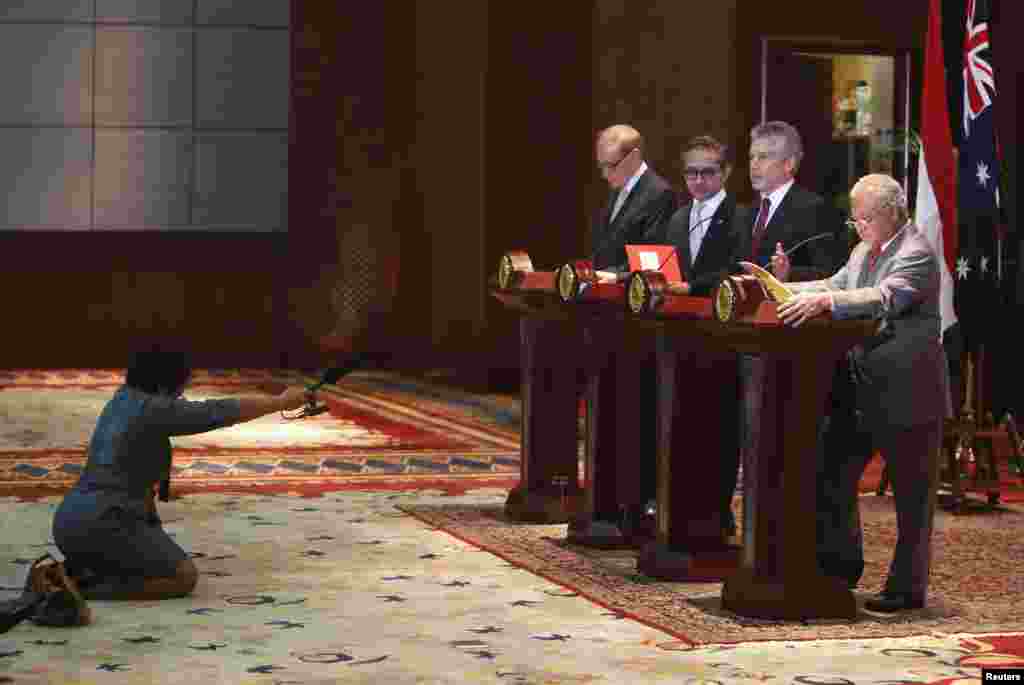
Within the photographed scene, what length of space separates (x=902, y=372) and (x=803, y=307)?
0.47 metres

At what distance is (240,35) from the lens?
15930 millimetres

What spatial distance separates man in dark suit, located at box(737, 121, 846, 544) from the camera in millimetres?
6645

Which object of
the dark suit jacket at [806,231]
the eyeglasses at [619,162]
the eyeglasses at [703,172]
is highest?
the eyeglasses at [619,162]

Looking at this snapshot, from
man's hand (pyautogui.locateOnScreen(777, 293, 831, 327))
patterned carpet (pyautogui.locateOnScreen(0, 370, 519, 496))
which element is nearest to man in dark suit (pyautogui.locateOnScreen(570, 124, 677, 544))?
man's hand (pyautogui.locateOnScreen(777, 293, 831, 327))

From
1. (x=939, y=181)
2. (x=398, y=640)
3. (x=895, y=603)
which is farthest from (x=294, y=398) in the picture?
(x=939, y=181)

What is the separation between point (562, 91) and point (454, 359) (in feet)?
7.98

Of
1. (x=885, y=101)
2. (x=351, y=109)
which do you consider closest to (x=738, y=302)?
(x=885, y=101)

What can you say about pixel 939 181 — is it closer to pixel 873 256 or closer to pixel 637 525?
pixel 637 525

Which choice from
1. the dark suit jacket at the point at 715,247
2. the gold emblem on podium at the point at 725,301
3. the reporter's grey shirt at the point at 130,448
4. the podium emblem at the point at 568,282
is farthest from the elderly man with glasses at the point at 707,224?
the reporter's grey shirt at the point at 130,448

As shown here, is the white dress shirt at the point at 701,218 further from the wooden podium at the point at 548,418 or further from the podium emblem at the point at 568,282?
the wooden podium at the point at 548,418

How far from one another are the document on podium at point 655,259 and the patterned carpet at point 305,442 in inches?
104

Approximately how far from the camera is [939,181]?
8.34 metres

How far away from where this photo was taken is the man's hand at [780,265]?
637 cm

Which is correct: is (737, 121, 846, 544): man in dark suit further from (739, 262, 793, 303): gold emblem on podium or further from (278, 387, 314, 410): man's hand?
(278, 387, 314, 410): man's hand
